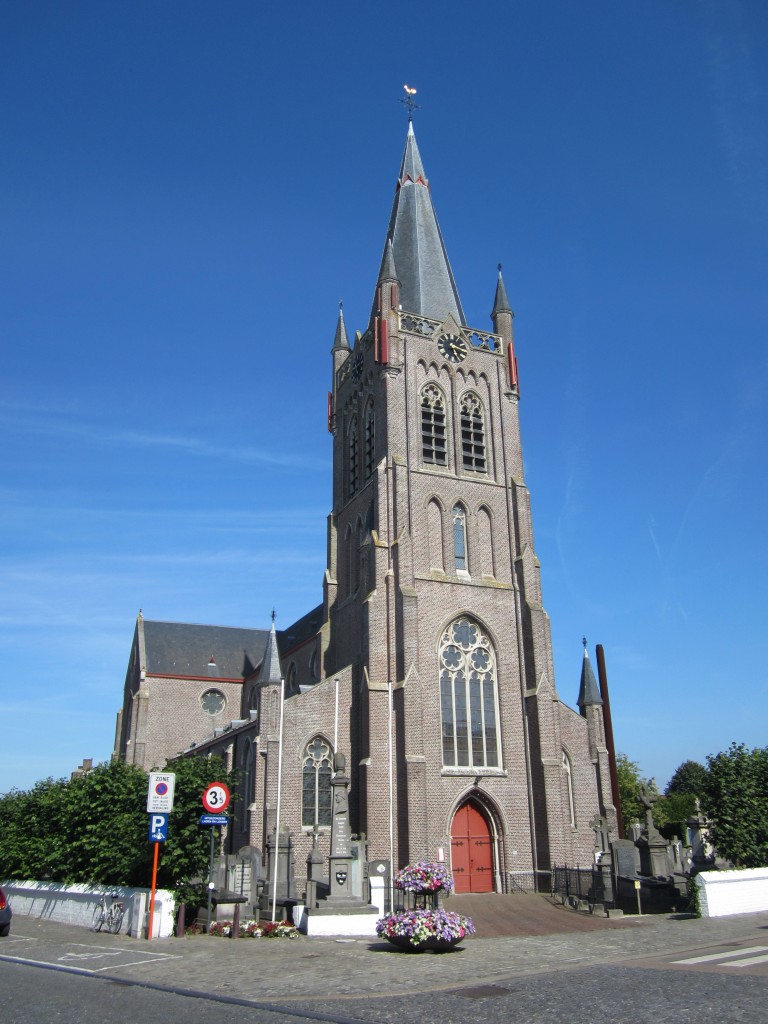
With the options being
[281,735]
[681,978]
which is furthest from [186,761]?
[681,978]

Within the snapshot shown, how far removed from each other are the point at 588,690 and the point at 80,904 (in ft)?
73.6

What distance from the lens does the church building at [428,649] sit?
29.3m

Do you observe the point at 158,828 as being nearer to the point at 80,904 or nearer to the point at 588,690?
the point at 80,904

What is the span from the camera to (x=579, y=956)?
46.4 feet

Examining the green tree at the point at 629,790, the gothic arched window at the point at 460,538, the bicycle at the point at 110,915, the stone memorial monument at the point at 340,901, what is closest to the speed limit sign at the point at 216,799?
the stone memorial monument at the point at 340,901

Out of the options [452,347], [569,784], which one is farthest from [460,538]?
[569,784]

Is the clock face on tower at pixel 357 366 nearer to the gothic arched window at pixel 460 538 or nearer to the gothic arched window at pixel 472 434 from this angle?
the gothic arched window at pixel 472 434

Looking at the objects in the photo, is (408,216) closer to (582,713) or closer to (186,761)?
(582,713)

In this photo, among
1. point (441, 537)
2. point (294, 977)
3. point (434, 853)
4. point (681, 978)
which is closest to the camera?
point (681, 978)

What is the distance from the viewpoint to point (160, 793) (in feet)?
60.3

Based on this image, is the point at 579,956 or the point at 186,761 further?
the point at 186,761

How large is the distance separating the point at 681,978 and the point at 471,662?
21.0 metres

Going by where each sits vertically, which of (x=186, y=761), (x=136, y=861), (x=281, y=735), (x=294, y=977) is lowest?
(x=294, y=977)

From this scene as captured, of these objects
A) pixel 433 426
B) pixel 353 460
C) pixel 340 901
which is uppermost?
pixel 433 426
